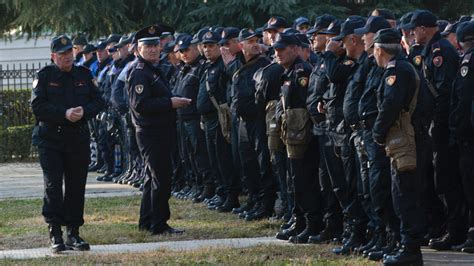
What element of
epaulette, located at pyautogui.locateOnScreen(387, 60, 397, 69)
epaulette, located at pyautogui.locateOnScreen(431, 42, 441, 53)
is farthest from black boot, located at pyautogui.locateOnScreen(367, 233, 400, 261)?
epaulette, located at pyautogui.locateOnScreen(431, 42, 441, 53)

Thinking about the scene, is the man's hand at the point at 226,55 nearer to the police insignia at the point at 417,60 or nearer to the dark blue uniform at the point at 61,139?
the dark blue uniform at the point at 61,139

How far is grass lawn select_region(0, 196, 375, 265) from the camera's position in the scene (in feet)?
35.2

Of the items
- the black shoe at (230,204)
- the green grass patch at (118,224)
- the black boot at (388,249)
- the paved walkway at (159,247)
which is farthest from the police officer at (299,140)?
the black shoe at (230,204)

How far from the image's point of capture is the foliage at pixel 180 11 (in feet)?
77.6

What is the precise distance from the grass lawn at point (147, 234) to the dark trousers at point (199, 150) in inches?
19.1

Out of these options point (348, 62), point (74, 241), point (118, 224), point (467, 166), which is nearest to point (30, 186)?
point (118, 224)

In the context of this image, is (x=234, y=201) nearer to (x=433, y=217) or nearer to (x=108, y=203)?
(x=108, y=203)

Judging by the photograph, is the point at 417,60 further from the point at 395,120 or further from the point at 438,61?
the point at 395,120

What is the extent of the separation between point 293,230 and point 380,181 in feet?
7.47

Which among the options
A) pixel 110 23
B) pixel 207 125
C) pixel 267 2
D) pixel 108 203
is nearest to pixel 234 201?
pixel 207 125

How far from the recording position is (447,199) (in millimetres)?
11305

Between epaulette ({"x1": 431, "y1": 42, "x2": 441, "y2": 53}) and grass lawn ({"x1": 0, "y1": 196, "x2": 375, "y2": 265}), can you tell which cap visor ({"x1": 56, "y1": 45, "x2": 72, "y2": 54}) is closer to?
grass lawn ({"x1": 0, "y1": 196, "x2": 375, "y2": 265})

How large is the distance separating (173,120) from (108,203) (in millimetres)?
3465

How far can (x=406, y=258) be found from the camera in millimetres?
9719
